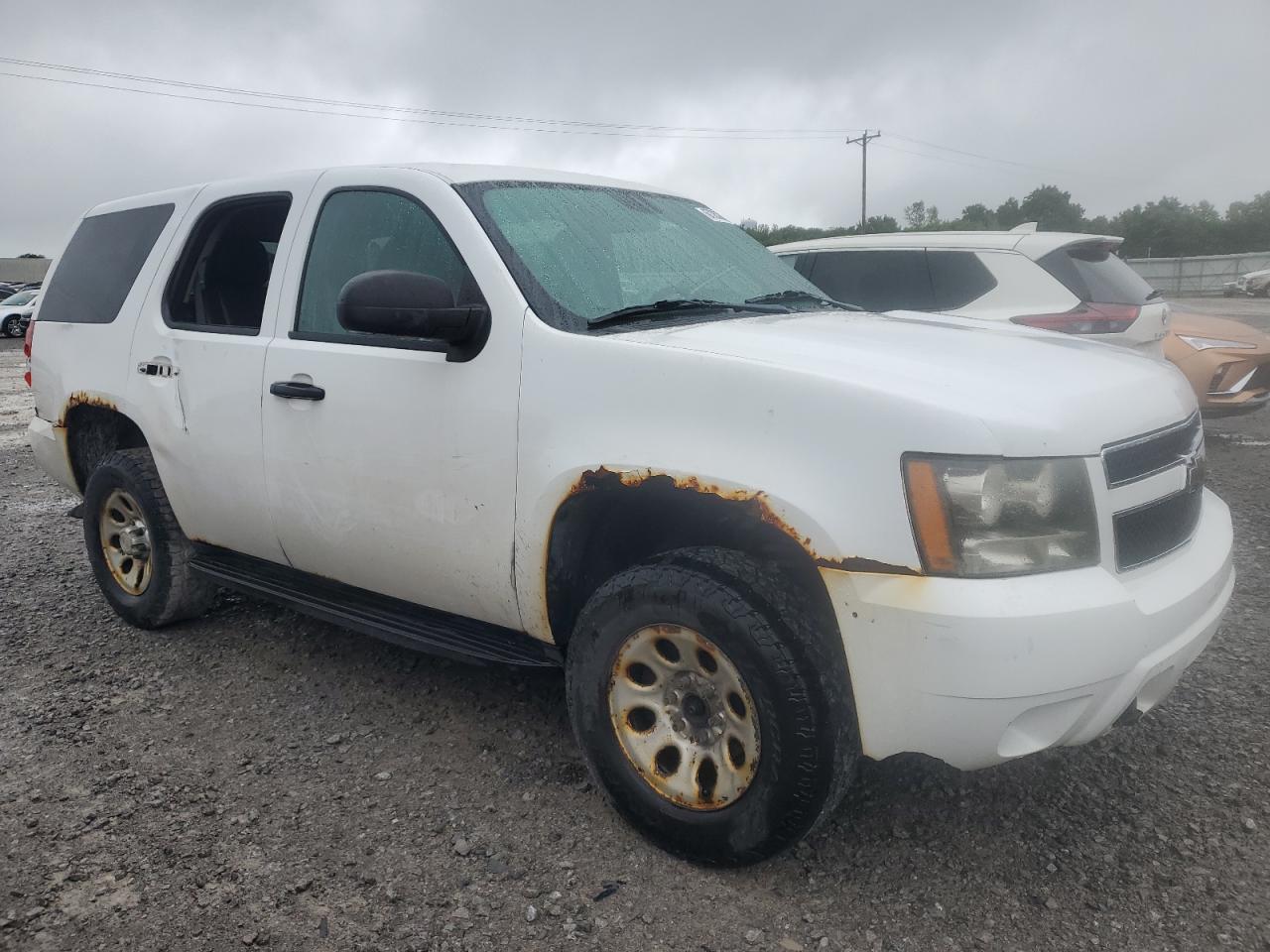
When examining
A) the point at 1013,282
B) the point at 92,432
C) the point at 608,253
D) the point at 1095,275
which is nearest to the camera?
the point at 608,253

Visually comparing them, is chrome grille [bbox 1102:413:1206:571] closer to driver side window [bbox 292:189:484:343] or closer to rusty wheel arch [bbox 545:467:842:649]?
rusty wheel arch [bbox 545:467:842:649]

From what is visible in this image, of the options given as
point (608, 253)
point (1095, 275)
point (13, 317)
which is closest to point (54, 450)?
point (608, 253)

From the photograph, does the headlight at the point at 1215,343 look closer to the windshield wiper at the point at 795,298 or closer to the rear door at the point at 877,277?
the rear door at the point at 877,277

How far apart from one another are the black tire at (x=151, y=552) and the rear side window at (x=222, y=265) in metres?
0.66

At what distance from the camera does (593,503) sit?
2.64 metres

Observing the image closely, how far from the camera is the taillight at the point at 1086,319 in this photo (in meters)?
6.05

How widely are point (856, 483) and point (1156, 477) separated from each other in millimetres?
848

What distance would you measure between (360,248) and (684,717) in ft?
6.22

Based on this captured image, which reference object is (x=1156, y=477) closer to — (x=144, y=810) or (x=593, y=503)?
(x=593, y=503)

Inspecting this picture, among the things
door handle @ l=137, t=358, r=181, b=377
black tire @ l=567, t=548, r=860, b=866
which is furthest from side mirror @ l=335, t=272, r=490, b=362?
A: door handle @ l=137, t=358, r=181, b=377

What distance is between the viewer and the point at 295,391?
323 cm

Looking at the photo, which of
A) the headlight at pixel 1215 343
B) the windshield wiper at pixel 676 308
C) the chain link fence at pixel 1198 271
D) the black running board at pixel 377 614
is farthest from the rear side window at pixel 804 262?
the chain link fence at pixel 1198 271

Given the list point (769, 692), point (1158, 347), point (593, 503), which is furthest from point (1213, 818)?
point (1158, 347)

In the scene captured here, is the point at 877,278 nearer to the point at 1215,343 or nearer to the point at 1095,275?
the point at 1095,275
